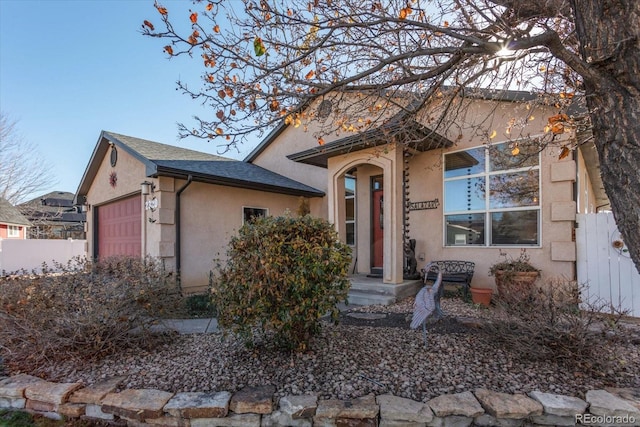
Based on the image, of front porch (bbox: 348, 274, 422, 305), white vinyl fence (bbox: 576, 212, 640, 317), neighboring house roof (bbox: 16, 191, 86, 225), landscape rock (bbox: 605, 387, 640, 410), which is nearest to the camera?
landscape rock (bbox: 605, 387, 640, 410)

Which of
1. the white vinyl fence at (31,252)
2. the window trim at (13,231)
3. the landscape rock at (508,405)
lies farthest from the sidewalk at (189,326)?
the window trim at (13,231)

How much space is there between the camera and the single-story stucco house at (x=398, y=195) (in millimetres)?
5879

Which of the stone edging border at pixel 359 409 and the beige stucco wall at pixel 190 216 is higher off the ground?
the beige stucco wall at pixel 190 216

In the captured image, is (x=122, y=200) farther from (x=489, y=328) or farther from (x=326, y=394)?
(x=489, y=328)

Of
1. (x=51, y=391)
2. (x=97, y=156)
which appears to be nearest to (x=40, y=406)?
(x=51, y=391)

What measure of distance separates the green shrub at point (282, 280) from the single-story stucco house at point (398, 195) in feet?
7.26

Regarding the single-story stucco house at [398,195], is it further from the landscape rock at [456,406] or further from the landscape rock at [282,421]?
the landscape rock at [282,421]

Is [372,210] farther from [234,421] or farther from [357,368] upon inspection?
[234,421]

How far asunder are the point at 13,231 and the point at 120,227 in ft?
57.2

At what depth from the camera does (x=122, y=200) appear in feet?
30.4

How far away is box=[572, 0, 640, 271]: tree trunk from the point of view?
2328 mm

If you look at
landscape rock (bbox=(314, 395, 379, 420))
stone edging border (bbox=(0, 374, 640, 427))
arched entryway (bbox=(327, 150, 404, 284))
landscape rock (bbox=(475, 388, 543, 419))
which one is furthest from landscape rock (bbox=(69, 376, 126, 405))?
arched entryway (bbox=(327, 150, 404, 284))

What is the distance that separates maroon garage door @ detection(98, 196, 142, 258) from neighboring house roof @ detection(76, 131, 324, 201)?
4.28ft

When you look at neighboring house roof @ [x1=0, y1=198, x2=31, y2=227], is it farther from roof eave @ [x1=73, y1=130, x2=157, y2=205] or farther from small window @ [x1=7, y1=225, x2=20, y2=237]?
roof eave @ [x1=73, y1=130, x2=157, y2=205]
